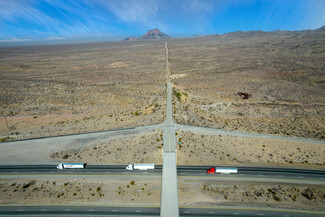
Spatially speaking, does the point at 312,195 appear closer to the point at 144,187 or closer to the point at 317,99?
the point at 144,187

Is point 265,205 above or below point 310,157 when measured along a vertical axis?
below

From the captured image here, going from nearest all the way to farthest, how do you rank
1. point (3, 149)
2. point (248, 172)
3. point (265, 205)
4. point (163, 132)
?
point (265, 205)
point (248, 172)
point (3, 149)
point (163, 132)

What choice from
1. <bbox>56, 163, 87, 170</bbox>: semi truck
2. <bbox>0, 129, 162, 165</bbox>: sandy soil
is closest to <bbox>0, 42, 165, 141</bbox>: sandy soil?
<bbox>0, 129, 162, 165</bbox>: sandy soil

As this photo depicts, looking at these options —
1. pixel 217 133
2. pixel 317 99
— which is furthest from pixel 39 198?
pixel 317 99

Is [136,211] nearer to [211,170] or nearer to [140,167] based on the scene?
[140,167]

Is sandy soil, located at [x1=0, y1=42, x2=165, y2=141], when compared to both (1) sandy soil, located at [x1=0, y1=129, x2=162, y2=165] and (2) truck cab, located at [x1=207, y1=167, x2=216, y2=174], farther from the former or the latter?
(2) truck cab, located at [x1=207, y1=167, x2=216, y2=174]

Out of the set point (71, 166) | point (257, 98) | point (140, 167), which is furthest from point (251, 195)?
point (257, 98)

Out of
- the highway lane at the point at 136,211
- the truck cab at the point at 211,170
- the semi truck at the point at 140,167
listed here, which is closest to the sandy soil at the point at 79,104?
the semi truck at the point at 140,167
